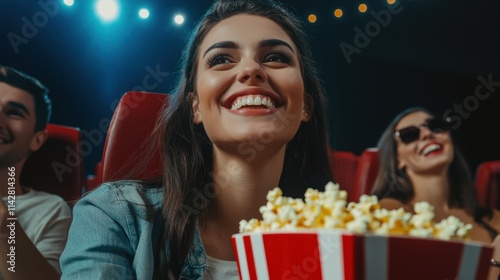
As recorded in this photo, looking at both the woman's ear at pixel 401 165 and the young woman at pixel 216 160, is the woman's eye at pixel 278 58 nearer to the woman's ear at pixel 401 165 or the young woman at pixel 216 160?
the young woman at pixel 216 160

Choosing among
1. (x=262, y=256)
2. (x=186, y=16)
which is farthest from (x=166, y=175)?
(x=186, y=16)

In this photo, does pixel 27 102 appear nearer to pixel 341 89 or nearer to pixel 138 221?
pixel 138 221

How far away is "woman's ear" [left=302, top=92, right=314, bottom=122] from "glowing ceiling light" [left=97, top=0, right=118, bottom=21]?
1.97m

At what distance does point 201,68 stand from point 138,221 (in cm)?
30

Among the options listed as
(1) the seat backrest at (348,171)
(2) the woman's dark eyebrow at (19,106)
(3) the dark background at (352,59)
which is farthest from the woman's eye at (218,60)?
(3) the dark background at (352,59)

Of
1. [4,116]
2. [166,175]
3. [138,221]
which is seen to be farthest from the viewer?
[4,116]

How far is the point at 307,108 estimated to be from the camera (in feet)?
3.49

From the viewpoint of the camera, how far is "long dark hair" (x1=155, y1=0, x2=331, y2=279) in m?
0.85

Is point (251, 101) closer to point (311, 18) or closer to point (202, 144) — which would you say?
point (202, 144)

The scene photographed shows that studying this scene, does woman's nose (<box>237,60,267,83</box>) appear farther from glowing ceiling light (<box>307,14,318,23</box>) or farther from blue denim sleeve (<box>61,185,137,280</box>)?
glowing ceiling light (<box>307,14,318,23</box>)

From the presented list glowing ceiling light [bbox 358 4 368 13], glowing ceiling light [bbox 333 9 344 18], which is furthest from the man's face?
glowing ceiling light [bbox 358 4 368 13]

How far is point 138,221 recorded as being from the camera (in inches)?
30.4

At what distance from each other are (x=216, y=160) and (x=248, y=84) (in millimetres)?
155

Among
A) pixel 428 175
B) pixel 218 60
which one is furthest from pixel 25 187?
pixel 428 175
